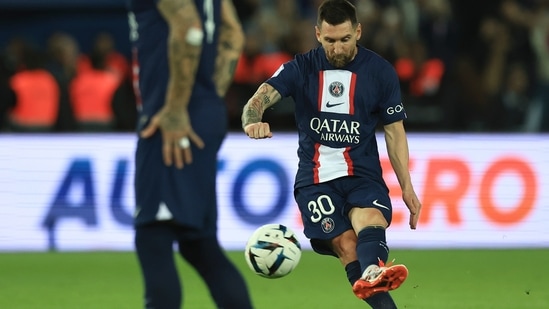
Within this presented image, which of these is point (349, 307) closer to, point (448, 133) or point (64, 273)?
point (64, 273)

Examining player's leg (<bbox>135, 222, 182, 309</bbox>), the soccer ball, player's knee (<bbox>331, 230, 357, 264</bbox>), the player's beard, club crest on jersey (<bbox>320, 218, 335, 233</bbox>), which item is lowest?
the soccer ball

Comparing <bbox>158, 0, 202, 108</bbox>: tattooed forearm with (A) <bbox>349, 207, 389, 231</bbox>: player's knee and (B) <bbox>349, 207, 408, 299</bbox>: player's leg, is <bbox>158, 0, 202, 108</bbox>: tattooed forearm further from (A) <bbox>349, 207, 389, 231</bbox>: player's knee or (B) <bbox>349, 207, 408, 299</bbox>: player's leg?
(A) <bbox>349, 207, 389, 231</bbox>: player's knee

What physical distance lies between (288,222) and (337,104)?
16.4ft

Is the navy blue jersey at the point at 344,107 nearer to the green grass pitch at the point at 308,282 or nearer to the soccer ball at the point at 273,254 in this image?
the soccer ball at the point at 273,254

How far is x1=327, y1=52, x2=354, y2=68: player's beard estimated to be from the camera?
661cm

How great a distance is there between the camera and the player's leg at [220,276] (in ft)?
17.0

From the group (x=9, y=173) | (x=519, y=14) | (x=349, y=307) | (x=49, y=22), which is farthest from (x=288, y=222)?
(x=49, y=22)

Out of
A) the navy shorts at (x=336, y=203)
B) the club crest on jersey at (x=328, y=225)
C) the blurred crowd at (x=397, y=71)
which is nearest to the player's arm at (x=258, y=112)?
the navy shorts at (x=336, y=203)

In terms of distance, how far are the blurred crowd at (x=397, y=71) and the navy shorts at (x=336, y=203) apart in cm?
669

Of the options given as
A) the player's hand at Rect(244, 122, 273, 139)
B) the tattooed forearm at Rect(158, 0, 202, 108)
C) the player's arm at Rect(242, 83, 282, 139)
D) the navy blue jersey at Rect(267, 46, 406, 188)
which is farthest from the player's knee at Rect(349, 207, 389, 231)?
the tattooed forearm at Rect(158, 0, 202, 108)

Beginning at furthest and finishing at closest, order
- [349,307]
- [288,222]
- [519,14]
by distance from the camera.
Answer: [519,14]
[288,222]
[349,307]

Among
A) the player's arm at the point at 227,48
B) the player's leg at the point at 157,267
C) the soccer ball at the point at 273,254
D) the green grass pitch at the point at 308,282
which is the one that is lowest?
the green grass pitch at the point at 308,282

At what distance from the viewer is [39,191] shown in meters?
11.7

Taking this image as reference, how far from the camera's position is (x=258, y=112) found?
21.0 ft
